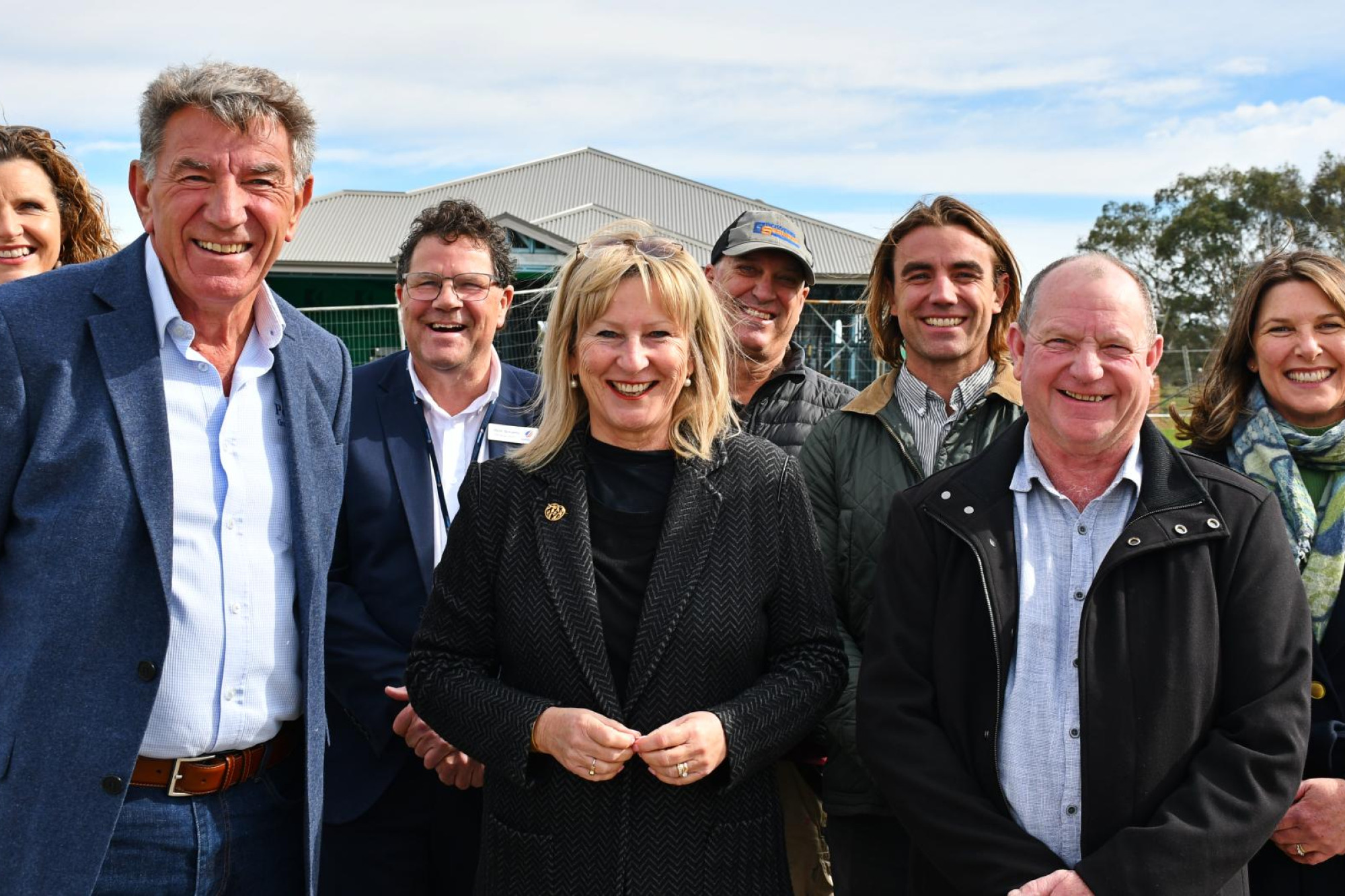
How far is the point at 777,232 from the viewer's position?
431cm

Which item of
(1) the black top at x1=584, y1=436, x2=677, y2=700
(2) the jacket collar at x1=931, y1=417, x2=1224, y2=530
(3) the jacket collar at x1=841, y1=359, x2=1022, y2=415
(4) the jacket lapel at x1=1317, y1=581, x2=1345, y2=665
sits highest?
(3) the jacket collar at x1=841, y1=359, x2=1022, y2=415

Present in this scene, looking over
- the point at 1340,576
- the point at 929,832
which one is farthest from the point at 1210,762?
the point at 1340,576

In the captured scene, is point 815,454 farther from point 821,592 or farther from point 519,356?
point 519,356

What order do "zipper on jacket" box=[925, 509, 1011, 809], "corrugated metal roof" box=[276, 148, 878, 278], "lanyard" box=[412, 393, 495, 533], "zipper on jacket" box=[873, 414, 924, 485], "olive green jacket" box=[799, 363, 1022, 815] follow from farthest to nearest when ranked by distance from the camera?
"corrugated metal roof" box=[276, 148, 878, 278], "lanyard" box=[412, 393, 495, 533], "zipper on jacket" box=[873, 414, 924, 485], "olive green jacket" box=[799, 363, 1022, 815], "zipper on jacket" box=[925, 509, 1011, 809]

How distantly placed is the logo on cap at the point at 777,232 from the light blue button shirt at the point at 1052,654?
6.17ft

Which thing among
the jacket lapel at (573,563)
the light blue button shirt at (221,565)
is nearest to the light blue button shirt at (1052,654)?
the jacket lapel at (573,563)

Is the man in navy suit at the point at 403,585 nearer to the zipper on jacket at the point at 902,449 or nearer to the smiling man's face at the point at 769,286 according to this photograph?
the smiling man's face at the point at 769,286

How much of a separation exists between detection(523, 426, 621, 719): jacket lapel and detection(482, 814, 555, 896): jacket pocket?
378 millimetres

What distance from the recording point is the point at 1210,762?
2408mm

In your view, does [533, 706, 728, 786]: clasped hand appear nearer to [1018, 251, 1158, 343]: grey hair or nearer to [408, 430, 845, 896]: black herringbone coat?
[408, 430, 845, 896]: black herringbone coat

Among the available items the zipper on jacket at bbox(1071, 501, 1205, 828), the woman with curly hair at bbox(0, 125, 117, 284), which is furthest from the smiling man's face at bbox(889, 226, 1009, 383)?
the woman with curly hair at bbox(0, 125, 117, 284)

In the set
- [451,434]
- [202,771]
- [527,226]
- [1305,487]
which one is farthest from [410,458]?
[527,226]

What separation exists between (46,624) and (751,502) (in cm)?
169

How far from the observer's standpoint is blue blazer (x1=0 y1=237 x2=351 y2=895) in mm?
2447
